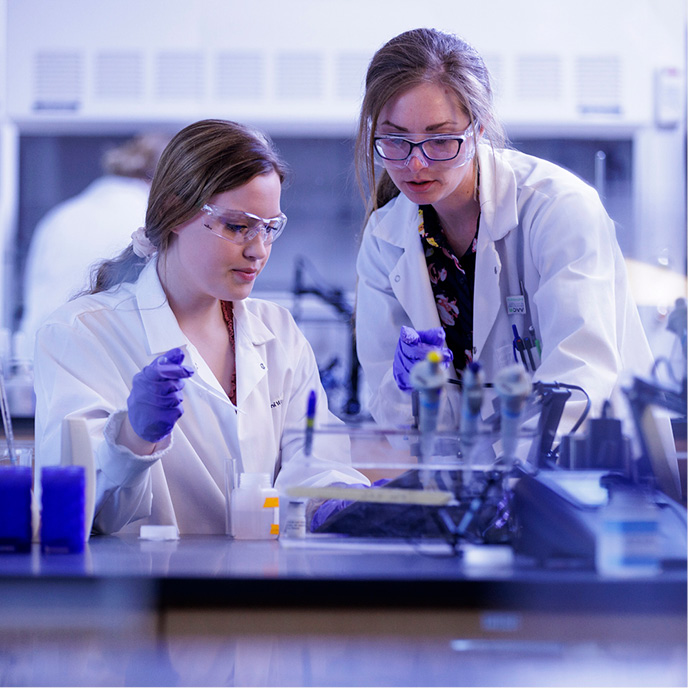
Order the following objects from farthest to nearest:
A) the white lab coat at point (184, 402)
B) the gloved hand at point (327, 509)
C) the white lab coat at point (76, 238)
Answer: the white lab coat at point (76, 238)
the white lab coat at point (184, 402)
the gloved hand at point (327, 509)

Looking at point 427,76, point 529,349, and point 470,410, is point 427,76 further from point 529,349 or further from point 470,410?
point 470,410

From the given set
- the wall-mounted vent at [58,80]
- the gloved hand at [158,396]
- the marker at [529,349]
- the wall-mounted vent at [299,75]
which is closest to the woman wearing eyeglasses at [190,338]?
the gloved hand at [158,396]

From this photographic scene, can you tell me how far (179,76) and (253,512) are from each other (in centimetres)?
310

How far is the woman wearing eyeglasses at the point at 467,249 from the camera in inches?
68.2

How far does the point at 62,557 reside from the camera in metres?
1.23

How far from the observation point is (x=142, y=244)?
1.96 m

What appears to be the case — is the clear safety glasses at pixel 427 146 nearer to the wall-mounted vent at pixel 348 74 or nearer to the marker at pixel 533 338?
the marker at pixel 533 338

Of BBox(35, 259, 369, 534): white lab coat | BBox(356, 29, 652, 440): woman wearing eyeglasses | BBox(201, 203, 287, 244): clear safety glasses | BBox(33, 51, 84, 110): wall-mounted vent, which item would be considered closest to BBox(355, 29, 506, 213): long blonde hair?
BBox(356, 29, 652, 440): woman wearing eyeglasses

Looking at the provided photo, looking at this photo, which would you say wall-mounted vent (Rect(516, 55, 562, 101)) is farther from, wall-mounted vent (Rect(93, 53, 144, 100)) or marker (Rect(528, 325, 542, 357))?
marker (Rect(528, 325, 542, 357))

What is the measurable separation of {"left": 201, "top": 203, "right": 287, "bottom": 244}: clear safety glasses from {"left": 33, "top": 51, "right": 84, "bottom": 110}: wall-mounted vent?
8.91 feet

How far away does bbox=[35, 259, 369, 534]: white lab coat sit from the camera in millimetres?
1656

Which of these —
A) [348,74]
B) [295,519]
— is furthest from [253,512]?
[348,74]

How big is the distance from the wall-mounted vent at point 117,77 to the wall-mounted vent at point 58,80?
9 centimetres

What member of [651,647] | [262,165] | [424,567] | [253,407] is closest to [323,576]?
[424,567]
